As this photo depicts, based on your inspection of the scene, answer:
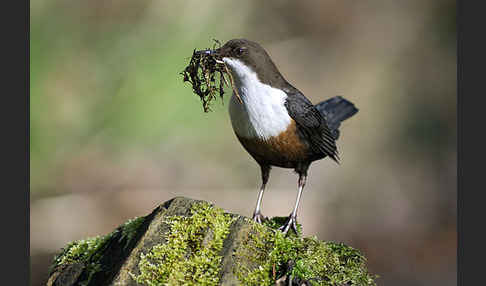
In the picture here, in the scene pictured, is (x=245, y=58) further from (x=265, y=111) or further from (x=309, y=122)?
(x=309, y=122)

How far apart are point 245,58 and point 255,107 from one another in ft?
1.40

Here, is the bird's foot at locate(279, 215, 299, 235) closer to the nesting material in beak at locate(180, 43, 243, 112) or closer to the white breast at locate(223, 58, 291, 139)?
the white breast at locate(223, 58, 291, 139)

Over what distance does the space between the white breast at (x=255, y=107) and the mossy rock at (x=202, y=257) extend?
1.01 meters

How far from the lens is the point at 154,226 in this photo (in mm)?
3277

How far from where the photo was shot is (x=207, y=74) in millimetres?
4406

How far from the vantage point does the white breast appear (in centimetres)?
422

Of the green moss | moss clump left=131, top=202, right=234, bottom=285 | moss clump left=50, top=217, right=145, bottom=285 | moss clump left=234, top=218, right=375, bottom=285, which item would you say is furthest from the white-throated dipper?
the green moss

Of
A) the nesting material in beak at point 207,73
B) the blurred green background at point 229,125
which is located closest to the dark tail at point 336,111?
the nesting material in beak at point 207,73

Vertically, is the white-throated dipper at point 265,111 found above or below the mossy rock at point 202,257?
above

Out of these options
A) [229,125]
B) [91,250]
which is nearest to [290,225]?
[91,250]

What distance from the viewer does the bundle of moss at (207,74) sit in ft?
14.3

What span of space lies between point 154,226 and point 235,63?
1659mm

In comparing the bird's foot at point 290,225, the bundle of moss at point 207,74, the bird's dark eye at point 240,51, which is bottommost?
the bird's foot at point 290,225

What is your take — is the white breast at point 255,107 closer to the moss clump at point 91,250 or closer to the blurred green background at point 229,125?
the moss clump at point 91,250
